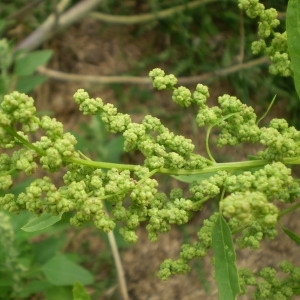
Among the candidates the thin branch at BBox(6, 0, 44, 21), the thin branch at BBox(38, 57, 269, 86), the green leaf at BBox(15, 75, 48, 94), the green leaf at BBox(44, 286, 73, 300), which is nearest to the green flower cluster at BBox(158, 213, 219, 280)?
the green leaf at BBox(44, 286, 73, 300)

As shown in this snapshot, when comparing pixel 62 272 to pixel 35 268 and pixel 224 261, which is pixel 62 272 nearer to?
pixel 35 268

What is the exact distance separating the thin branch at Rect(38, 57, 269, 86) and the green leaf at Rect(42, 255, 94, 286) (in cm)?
121

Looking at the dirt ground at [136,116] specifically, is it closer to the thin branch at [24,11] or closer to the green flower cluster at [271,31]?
the thin branch at [24,11]

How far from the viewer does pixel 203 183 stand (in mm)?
1412

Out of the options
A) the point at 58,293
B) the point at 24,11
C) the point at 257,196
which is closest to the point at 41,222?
the point at 257,196

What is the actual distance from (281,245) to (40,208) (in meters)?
1.77

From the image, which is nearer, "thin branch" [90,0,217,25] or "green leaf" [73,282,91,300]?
"green leaf" [73,282,91,300]

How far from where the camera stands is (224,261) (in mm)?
1443

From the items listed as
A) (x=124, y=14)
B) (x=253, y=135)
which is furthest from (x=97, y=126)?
(x=253, y=135)

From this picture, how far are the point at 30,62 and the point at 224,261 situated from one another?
1564 mm

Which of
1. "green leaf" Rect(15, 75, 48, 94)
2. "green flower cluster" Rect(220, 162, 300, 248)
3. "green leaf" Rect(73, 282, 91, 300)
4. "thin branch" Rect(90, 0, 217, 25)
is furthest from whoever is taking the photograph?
"thin branch" Rect(90, 0, 217, 25)

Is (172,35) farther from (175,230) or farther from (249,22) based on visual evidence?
(175,230)

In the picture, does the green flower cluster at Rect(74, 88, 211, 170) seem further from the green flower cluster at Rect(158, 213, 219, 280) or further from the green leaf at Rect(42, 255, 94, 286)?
the green leaf at Rect(42, 255, 94, 286)

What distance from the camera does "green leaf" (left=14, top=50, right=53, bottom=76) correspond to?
2644 mm
